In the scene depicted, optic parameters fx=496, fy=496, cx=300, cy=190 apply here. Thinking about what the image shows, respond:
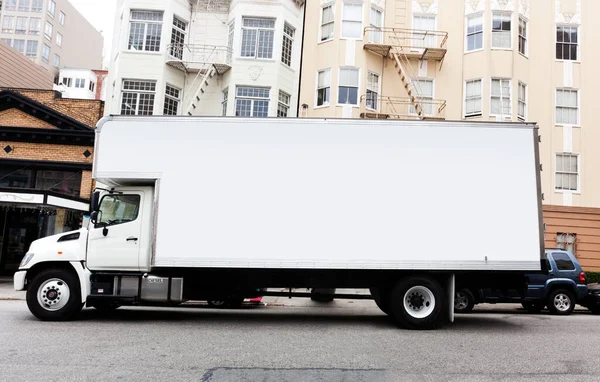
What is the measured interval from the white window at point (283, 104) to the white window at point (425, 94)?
538 cm

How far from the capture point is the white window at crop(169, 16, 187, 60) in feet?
70.5

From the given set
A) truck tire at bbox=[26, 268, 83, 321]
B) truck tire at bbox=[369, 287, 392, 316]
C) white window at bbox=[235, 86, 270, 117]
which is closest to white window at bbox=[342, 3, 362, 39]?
white window at bbox=[235, 86, 270, 117]

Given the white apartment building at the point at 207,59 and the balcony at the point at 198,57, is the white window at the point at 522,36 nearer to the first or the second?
the white apartment building at the point at 207,59

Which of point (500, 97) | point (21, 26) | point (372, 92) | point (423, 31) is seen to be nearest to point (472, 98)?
point (500, 97)

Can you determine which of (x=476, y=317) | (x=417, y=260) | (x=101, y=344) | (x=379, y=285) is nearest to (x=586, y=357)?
(x=417, y=260)

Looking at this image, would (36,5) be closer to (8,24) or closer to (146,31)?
(8,24)

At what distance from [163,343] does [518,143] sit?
23.7ft

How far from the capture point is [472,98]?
70.6 feet

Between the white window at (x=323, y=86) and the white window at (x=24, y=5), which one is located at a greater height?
the white window at (x=24, y=5)

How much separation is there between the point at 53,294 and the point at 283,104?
1397 cm

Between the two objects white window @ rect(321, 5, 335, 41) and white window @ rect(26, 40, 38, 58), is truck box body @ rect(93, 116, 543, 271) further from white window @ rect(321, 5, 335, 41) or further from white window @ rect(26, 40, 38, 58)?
white window @ rect(26, 40, 38, 58)

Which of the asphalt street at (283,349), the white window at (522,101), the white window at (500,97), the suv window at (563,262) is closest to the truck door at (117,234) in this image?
the asphalt street at (283,349)

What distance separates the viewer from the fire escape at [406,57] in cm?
2122

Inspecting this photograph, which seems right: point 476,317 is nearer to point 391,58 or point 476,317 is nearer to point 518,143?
point 518,143
